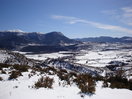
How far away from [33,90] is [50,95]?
1.34 m

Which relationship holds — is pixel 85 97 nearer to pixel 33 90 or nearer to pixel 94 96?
pixel 94 96

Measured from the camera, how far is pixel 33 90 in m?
9.41

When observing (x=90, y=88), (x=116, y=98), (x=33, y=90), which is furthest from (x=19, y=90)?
(x=116, y=98)

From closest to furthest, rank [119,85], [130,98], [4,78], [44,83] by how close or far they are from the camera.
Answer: [130,98]
[44,83]
[119,85]
[4,78]

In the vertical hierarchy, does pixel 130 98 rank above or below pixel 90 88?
below

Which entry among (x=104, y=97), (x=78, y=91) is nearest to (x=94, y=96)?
Result: (x=104, y=97)

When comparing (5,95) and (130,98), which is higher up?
(5,95)

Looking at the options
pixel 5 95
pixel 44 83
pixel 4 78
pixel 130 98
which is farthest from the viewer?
pixel 4 78

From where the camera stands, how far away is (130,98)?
9.13m

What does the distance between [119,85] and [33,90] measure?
6.37m

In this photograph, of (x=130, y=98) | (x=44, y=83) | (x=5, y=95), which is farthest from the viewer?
(x=44, y=83)

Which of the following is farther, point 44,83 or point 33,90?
point 44,83

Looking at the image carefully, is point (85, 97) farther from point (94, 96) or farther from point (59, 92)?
point (59, 92)

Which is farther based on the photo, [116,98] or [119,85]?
[119,85]
